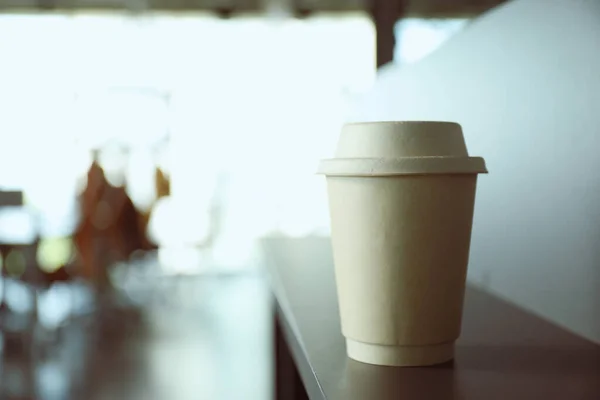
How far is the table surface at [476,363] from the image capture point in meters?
0.51

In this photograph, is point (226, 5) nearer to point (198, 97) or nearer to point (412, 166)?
point (198, 97)

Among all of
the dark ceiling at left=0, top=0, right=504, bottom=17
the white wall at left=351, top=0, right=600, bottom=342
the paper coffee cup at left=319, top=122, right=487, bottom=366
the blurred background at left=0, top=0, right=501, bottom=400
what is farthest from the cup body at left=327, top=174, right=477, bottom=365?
the dark ceiling at left=0, top=0, right=504, bottom=17

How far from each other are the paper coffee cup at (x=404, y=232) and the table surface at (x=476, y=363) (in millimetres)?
27

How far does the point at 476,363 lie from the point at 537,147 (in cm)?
34

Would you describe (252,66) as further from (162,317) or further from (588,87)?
(588,87)

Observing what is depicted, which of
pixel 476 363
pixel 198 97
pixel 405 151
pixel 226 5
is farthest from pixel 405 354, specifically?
pixel 226 5

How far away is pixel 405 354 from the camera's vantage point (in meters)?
0.58

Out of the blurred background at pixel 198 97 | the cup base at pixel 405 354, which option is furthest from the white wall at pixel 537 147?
the blurred background at pixel 198 97

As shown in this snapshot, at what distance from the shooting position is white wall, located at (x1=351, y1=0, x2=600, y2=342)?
2.31 feet

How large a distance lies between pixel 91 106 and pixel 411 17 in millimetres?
3898

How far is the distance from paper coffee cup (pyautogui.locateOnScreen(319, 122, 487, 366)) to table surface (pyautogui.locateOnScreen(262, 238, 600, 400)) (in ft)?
0.09

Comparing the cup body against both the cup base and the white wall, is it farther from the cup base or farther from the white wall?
the white wall

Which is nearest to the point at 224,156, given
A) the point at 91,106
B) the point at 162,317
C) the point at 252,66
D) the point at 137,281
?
the point at 252,66

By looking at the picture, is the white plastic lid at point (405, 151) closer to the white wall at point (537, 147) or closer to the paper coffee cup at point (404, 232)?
the paper coffee cup at point (404, 232)
